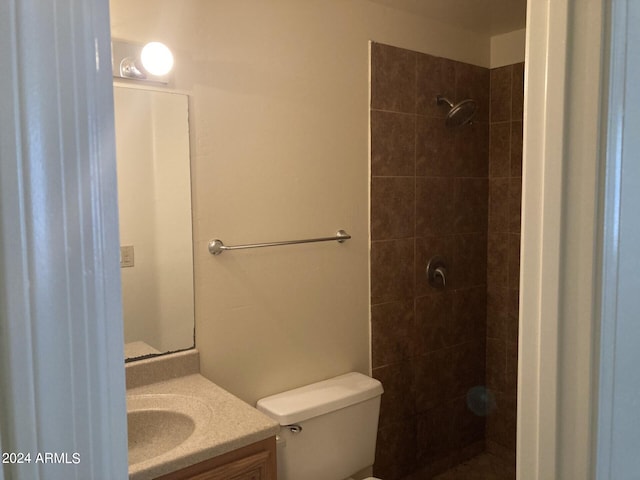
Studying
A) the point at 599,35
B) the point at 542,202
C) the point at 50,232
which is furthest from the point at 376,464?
the point at 50,232

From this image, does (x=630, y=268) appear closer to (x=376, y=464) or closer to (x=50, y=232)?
(x=50, y=232)

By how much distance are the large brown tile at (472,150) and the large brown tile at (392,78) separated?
416 millimetres

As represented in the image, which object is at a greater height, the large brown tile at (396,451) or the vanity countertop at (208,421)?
the vanity countertop at (208,421)

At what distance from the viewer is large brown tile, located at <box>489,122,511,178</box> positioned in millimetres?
2729

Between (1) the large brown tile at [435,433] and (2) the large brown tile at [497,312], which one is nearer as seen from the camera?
(1) the large brown tile at [435,433]

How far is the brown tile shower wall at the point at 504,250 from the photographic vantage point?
2.70m

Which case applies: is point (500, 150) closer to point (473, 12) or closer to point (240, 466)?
point (473, 12)

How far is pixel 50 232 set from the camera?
337 millimetres

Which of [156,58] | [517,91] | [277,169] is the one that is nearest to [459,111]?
[517,91]

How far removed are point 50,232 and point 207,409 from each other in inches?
51.5

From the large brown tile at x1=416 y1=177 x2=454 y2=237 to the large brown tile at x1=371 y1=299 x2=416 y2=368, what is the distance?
1.26 feet

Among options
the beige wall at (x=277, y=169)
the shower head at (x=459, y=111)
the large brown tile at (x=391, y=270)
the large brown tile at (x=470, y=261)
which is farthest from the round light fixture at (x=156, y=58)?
the large brown tile at (x=470, y=261)

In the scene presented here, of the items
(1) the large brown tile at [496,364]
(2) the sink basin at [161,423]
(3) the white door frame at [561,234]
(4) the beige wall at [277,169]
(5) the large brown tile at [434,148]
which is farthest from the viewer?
(1) the large brown tile at [496,364]

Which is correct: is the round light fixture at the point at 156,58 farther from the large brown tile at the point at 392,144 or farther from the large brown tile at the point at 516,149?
the large brown tile at the point at 516,149
